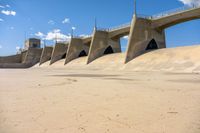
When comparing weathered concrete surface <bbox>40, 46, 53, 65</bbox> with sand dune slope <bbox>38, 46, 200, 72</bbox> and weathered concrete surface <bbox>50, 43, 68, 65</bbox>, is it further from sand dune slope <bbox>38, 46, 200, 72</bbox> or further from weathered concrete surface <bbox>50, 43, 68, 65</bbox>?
sand dune slope <bbox>38, 46, 200, 72</bbox>

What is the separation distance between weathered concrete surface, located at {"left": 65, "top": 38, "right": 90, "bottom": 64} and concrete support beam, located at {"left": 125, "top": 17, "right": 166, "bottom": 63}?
85.1 feet

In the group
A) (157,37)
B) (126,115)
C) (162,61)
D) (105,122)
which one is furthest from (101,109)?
(157,37)

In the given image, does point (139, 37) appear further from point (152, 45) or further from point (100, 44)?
point (100, 44)

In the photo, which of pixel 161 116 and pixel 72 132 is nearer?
pixel 72 132

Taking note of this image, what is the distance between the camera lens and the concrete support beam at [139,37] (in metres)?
41.9

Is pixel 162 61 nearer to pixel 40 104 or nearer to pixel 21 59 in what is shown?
pixel 40 104

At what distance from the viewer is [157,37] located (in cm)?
4500

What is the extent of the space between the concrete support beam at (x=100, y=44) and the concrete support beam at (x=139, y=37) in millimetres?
13932

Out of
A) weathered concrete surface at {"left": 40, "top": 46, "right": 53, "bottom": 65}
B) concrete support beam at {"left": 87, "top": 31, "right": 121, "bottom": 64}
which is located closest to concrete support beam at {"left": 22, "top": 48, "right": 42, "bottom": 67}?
weathered concrete surface at {"left": 40, "top": 46, "right": 53, "bottom": 65}

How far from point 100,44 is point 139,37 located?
48.3ft

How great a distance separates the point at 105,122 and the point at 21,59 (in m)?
92.3

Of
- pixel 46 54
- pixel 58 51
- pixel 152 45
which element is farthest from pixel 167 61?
pixel 46 54

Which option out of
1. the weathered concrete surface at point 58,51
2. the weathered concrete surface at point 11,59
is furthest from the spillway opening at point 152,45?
the weathered concrete surface at point 11,59

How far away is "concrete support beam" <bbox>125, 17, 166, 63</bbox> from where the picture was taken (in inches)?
1649
